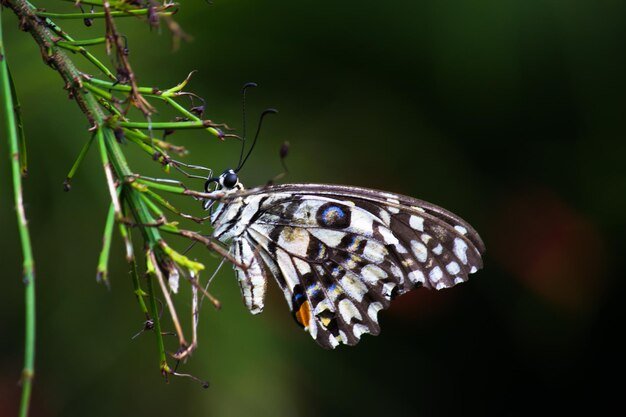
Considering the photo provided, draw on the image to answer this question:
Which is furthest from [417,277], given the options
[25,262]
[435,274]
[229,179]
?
[25,262]

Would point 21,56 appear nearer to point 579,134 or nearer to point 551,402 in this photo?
point 579,134

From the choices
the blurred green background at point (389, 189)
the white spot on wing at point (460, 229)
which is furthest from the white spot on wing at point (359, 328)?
the blurred green background at point (389, 189)

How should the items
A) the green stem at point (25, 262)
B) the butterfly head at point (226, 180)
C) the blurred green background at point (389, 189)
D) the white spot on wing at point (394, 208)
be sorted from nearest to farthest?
1. the green stem at point (25, 262)
2. the butterfly head at point (226, 180)
3. the white spot on wing at point (394, 208)
4. the blurred green background at point (389, 189)

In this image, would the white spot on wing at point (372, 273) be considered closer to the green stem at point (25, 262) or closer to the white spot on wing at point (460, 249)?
the white spot on wing at point (460, 249)

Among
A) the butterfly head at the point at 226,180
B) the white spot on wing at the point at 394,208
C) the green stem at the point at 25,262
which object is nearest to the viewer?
the green stem at the point at 25,262

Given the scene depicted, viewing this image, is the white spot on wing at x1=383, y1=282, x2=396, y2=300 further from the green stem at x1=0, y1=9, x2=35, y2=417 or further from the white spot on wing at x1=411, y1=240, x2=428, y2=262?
the green stem at x1=0, y1=9, x2=35, y2=417

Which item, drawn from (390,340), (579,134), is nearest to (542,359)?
(390,340)

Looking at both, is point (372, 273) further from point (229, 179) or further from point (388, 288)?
point (229, 179)
